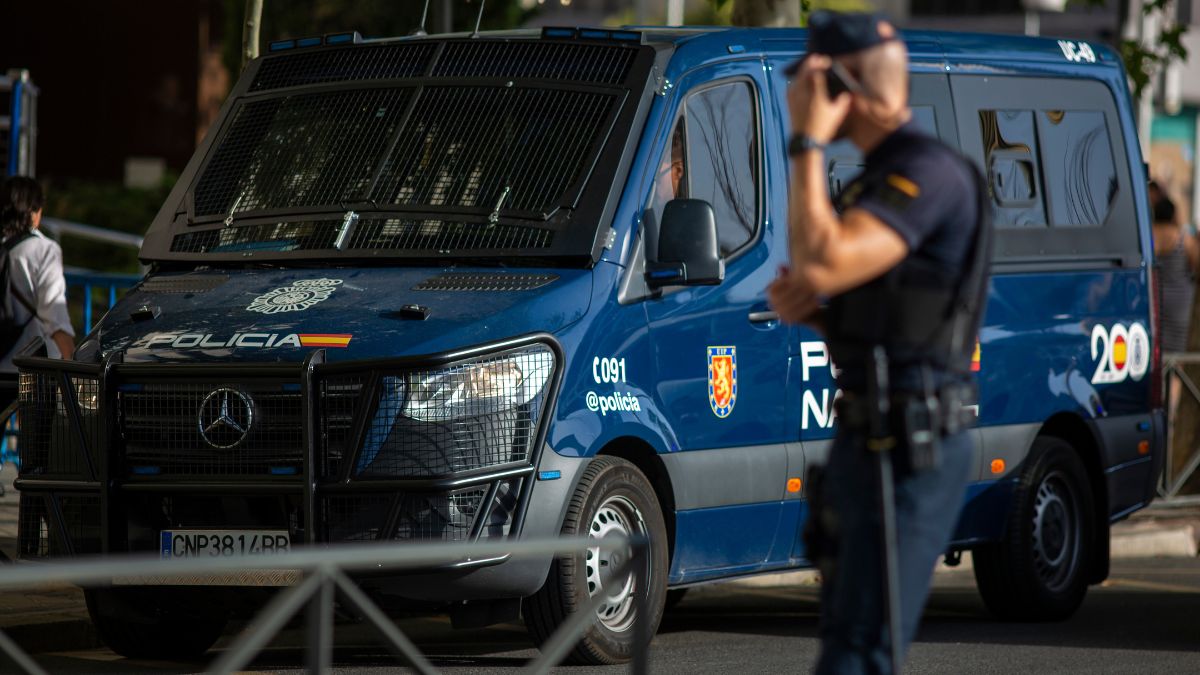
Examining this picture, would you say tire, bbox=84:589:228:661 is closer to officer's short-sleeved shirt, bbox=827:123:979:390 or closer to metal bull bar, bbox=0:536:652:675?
metal bull bar, bbox=0:536:652:675

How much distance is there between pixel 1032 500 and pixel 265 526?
4.10m

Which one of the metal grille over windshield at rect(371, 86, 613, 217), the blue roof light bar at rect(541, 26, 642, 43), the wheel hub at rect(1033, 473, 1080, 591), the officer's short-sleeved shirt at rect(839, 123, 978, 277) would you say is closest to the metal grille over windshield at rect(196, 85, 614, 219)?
the metal grille over windshield at rect(371, 86, 613, 217)

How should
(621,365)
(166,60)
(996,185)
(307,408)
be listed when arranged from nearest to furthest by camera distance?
(307,408) < (621,365) < (996,185) < (166,60)

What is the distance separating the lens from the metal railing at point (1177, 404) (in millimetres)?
14562

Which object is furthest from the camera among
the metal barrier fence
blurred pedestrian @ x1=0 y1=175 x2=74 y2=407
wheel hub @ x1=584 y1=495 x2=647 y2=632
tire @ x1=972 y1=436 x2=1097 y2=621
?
the metal barrier fence

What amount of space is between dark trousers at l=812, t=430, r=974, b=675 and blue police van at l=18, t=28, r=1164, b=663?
2097 mm

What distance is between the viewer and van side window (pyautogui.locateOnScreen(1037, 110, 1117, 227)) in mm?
10164

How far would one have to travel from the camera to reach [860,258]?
4.30 m

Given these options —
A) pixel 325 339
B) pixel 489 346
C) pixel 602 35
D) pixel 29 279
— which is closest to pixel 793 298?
pixel 489 346

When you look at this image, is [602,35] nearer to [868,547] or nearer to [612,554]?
[612,554]

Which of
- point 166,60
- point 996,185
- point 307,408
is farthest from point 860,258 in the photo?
point 166,60

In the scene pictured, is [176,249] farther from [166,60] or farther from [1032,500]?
[166,60]

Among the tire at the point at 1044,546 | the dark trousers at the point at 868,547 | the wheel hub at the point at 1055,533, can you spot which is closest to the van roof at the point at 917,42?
the tire at the point at 1044,546

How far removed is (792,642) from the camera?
29.3 feet
